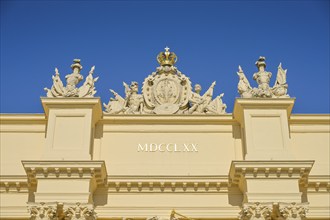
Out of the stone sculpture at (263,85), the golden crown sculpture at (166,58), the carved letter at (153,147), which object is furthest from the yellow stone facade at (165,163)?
the golden crown sculpture at (166,58)

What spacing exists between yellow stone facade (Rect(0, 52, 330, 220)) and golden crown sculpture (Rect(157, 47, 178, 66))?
235 cm

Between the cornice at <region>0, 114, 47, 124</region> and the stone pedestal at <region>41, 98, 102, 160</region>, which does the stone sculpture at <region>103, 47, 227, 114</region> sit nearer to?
the stone pedestal at <region>41, 98, 102, 160</region>

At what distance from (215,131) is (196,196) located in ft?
8.49

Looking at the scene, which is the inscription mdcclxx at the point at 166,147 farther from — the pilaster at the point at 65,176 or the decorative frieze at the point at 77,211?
the decorative frieze at the point at 77,211

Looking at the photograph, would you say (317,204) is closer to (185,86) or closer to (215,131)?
(215,131)

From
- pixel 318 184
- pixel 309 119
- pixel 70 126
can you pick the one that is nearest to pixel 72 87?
pixel 70 126

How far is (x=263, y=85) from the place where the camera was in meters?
20.9

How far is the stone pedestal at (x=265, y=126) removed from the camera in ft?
64.0

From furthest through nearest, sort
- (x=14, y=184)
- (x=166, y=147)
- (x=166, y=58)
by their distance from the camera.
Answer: (x=166, y=58) < (x=166, y=147) < (x=14, y=184)

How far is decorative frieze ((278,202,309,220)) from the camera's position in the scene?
18.0 m

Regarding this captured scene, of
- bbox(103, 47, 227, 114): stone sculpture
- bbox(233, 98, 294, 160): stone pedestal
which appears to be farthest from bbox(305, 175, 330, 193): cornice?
bbox(103, 47, 227, 114): stone sculpture

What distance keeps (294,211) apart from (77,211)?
6287 millimetres

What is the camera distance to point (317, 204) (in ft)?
63.7

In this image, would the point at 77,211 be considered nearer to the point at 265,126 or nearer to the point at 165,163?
the point at 165,163
